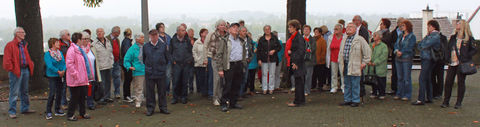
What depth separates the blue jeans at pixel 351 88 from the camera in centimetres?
973

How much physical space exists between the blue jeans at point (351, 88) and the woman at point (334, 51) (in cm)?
114

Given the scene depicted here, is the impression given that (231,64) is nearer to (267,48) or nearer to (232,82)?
(232,82)

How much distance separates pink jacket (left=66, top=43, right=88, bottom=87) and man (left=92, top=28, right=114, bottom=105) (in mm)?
1685

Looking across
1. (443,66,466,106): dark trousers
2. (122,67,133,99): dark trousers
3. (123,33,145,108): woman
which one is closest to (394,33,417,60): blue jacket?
(443,66,466,106): dark trousers

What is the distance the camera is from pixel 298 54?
32.3ft

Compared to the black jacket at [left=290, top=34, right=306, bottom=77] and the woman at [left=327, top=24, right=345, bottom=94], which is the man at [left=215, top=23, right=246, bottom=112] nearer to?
the black jacket at [left=290, top=34, right=306, bottom=77]

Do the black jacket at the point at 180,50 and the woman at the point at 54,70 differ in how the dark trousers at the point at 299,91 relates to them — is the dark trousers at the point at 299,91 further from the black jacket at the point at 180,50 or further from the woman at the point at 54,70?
the woman at the point at 54,70

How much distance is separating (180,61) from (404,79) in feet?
15.5

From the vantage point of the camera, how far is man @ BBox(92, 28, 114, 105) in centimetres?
1049

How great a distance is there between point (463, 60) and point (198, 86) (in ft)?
19.0

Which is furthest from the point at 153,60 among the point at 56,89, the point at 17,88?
the point at 17,88

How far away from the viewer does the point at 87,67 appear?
29.5 feet

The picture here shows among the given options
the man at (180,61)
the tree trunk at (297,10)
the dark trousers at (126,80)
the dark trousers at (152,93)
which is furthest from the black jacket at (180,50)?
the tree trunk at (297,10)

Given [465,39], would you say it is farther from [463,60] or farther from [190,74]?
[190,74]
